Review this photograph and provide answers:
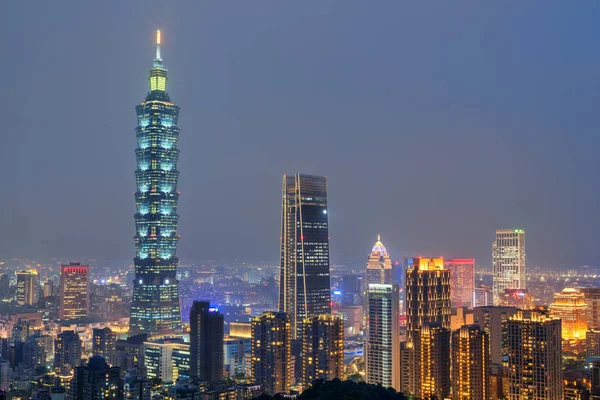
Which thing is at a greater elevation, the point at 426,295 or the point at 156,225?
the point at 156,225

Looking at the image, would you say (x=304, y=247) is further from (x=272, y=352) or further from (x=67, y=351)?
(x=272, y=352)

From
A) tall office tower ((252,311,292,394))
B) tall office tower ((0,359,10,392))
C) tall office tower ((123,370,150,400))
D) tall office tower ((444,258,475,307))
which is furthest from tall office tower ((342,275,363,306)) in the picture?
tall office tower ((123,370,150,400))

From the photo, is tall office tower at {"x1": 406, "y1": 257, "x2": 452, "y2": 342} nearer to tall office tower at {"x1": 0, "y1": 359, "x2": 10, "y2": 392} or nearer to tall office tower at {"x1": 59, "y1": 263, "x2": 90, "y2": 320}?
tall office tower at {"x1": 0, "y1": 359, "x2": 10, "y2": 392}

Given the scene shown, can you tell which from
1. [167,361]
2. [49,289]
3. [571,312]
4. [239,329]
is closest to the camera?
[167,361]

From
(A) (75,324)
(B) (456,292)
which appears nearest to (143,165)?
(A) (75,324)

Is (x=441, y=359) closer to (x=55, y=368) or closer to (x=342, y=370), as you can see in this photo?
(x=342, y=370)

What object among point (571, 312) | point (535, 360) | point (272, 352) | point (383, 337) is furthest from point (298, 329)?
point (535, 360)
